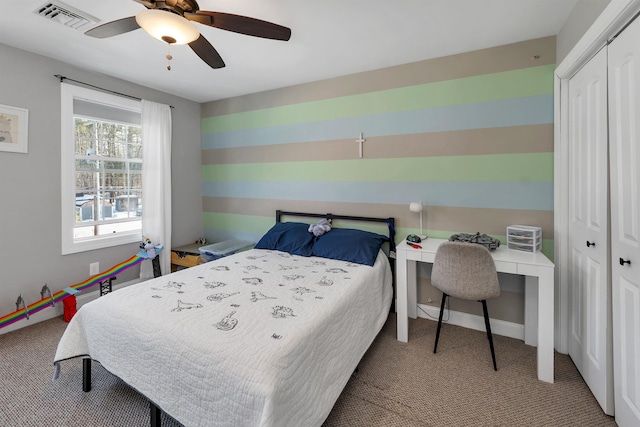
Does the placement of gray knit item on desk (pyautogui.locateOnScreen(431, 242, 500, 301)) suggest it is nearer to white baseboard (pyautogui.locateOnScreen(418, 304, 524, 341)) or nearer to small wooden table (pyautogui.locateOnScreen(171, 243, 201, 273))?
white baseboard (pyautogui.locateOnScreen(418, 304, 524, 341))

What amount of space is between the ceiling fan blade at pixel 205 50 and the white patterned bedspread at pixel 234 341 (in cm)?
159

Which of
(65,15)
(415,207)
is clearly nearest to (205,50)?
(65,15)

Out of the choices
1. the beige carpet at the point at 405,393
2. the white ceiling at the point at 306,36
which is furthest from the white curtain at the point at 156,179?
the beige carpet at the point at 405,393

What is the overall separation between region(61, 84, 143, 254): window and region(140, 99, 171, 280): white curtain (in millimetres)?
190

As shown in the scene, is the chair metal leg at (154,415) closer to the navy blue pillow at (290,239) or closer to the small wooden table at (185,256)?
the navy blue pillow at (290,239)

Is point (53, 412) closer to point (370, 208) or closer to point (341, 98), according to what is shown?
point (370, 208)

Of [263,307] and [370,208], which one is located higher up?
[370,208]

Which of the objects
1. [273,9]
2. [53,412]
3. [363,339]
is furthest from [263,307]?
[273,9]

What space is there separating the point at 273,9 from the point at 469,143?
196 cm

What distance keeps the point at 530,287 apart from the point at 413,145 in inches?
62.8

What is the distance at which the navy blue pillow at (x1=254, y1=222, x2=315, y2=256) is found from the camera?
3.03 metres

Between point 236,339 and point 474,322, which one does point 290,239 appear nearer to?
point 236,339

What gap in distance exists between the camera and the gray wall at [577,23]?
1.68m

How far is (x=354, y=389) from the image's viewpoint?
1911 mm
